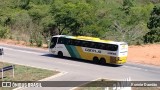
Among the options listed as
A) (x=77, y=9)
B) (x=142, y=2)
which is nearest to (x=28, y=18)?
(x=77, y=9)

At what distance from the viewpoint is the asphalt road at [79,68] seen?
2919cm

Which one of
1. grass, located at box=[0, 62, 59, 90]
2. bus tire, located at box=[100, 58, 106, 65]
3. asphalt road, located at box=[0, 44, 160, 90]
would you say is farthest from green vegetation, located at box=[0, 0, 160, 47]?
grass, located at box=[0, 62, 59, 90]

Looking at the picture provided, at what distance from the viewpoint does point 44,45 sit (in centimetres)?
4528

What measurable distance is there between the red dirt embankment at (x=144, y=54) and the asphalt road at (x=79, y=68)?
201cm

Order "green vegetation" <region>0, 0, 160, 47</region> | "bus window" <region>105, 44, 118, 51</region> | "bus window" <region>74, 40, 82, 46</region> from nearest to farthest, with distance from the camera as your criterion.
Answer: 1. "bus window" <region>105, 44, 118, 51</region>
2. "bus window" <region>74, 40, 82, 46</region>
3. "green vegetation" <region>0, 0, 160, 47</region>

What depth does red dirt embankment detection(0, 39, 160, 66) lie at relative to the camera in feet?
120

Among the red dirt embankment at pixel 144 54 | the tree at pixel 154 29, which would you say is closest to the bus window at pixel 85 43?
the red dirt embankment at pixel 144 54

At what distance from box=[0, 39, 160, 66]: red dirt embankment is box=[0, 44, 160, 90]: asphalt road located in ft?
6.59

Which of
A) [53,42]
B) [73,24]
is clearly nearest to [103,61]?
[53,42]

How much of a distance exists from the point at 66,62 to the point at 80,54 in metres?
1.79

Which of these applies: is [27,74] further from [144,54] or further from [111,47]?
[144,54]

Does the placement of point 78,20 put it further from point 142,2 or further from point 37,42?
point 142,2

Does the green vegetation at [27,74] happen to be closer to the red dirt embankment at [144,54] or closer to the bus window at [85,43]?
the bus window at [85,43]

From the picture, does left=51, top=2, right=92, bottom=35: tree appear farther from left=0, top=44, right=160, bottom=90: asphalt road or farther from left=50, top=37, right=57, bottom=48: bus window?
left=50, top=37, right=57, bottom=48: bus window
